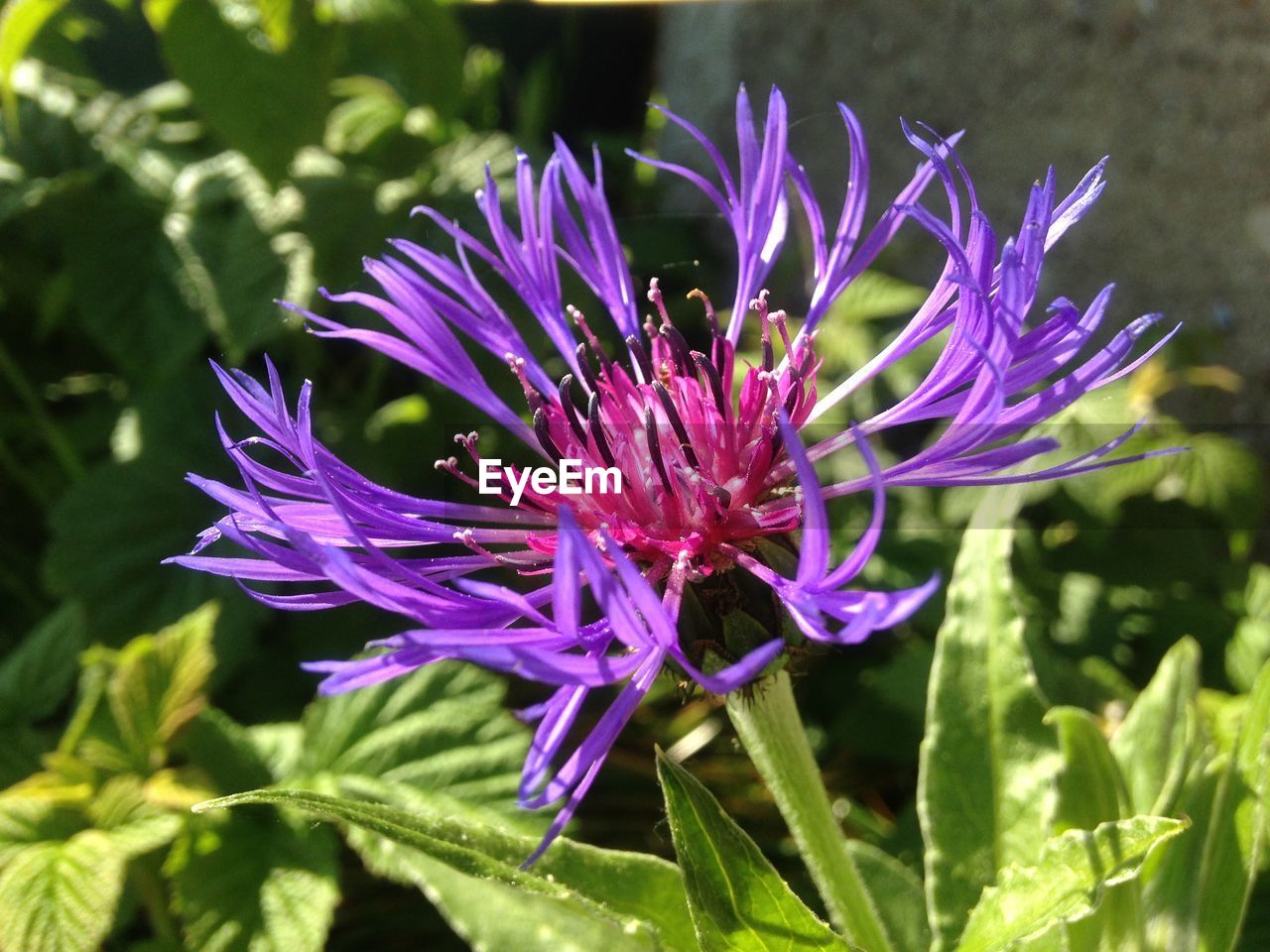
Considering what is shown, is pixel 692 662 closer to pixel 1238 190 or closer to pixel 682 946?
pixel 682 946

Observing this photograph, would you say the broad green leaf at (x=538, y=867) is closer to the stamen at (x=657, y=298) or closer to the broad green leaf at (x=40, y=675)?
the stamen at (x=657, y=298)

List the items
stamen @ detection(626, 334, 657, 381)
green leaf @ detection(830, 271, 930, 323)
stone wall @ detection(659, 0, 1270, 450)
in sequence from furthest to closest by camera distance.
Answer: green leaf @ detection(830, 271, 930, 323)
stone wall @ detection(659, 0, 1270, 450)
stamen @ detection(626, 334, 657, 381)

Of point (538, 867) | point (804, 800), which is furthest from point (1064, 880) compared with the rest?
point (538, 867)

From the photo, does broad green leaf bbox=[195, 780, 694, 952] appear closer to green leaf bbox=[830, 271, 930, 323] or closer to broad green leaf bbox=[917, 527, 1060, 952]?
broad green leaf bbox=[917, 527, 1060, 952]

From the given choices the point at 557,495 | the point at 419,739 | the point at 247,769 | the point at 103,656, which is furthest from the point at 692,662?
the point at 103,656

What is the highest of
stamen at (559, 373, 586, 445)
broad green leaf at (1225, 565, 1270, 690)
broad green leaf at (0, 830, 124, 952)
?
stamen at (559, 373, 586, 445)

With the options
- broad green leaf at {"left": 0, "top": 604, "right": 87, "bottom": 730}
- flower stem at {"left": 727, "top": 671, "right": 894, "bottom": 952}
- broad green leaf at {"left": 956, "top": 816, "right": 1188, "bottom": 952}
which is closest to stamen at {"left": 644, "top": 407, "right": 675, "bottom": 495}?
flower stem at {"left": 727, "top": 671, "right": 894, "bottom": 952}
